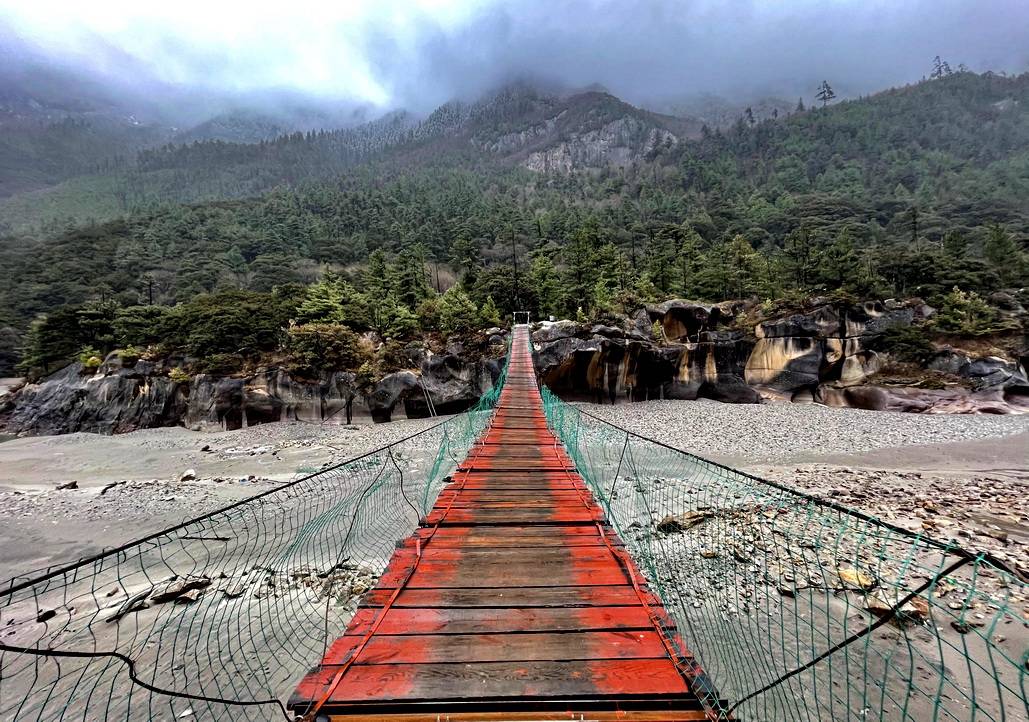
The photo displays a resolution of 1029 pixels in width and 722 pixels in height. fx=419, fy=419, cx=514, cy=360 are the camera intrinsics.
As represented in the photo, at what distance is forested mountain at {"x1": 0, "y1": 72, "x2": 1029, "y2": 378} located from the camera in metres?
23.9

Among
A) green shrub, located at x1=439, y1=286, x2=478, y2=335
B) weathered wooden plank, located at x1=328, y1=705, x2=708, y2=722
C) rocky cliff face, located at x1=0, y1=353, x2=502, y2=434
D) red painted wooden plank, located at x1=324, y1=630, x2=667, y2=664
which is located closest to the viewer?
weathered wooden plank, located at x1=328, y1=705, x2=708, y2=722

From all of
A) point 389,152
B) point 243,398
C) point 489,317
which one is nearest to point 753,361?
point 489,317

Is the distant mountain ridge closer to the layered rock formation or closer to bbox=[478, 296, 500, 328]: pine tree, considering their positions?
the layered rock formation

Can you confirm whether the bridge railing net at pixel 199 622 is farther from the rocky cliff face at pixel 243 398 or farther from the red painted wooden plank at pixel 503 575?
the rocky cliff face at pixel 243 398

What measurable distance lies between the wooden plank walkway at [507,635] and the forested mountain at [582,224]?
17.4 meters

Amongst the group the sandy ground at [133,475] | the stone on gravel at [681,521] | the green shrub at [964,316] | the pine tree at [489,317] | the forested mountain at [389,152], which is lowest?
the sandy ground at [133,475]

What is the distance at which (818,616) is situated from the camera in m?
4.54

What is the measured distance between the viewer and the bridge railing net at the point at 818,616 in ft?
10.9

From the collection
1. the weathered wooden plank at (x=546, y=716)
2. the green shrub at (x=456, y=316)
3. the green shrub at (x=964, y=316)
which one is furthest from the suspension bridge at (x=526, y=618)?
the green shrub at (x=964, y=316)

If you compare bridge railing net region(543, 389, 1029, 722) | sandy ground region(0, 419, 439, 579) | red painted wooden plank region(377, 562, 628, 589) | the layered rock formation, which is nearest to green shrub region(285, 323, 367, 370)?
the layered rock formation

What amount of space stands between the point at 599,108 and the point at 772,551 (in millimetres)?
155148

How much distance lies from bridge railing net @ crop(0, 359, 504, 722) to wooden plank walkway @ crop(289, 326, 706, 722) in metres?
1.08

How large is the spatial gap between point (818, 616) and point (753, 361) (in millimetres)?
18030

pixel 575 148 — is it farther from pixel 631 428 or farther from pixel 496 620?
pixel 496 620
